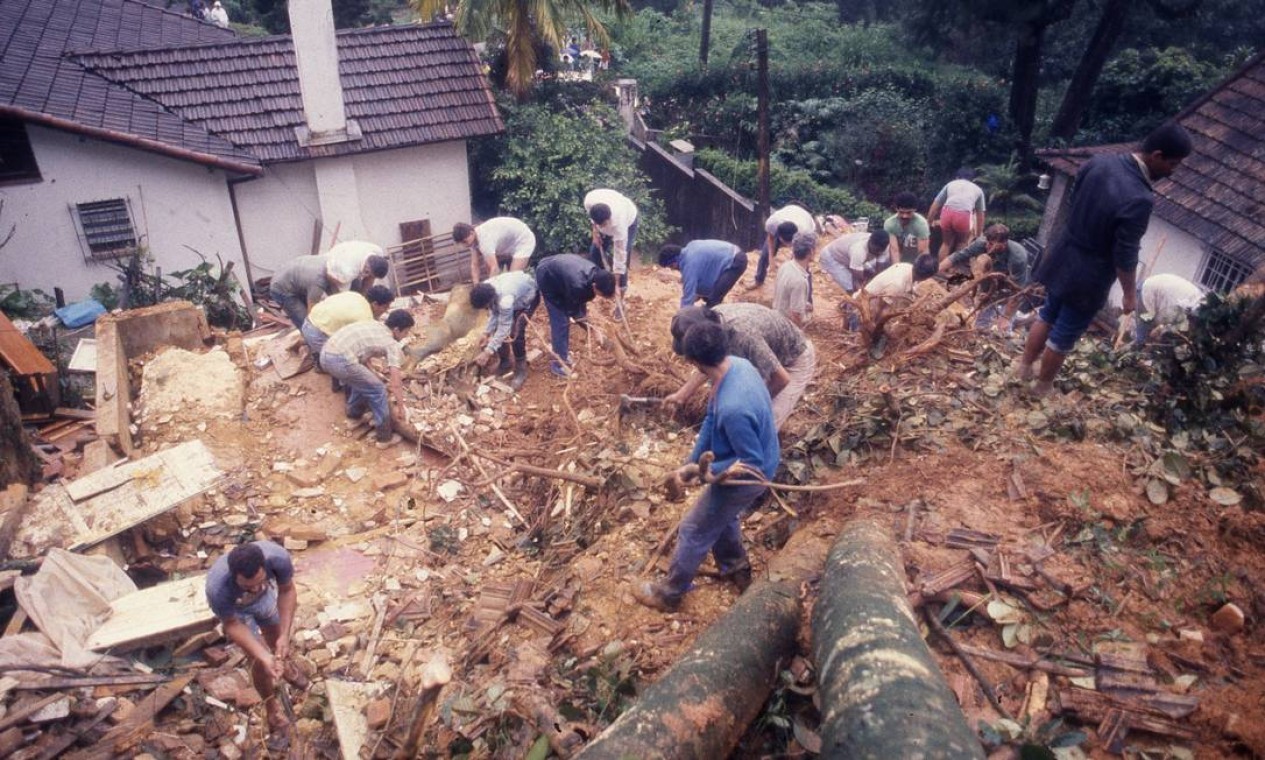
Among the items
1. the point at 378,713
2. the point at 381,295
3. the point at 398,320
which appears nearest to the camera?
the point at 378,713

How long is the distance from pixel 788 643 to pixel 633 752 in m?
1.02

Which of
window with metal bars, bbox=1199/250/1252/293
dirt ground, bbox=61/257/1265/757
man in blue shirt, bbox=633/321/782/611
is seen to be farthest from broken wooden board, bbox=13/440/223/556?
window with metal bars, bbox=1199/250/1252/293

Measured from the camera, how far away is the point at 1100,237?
179 inches

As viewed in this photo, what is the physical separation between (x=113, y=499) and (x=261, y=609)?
6.96 ft

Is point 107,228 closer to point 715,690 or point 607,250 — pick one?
point 607,250

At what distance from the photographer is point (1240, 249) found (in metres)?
9.48

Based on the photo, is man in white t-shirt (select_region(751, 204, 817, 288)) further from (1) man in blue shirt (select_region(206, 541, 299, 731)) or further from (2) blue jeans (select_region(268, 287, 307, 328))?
(1) man in blue shirt (select_region(206, 541, 299, 731))

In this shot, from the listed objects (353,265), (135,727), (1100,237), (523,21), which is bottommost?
(135,727)

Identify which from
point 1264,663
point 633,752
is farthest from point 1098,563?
point 633,752

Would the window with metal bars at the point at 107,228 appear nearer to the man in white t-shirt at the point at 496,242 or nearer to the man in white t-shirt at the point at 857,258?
the man in white t-shirt at the point at 496,242

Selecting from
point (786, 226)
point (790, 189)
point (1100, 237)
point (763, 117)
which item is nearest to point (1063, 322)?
point (1100, 237)

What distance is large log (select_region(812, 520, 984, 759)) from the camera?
266 cm

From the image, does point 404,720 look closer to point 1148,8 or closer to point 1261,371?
point 1261,371

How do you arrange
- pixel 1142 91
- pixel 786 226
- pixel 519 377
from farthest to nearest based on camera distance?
pixel 1142 91 → pixel 519 377 → pixel 786 226
